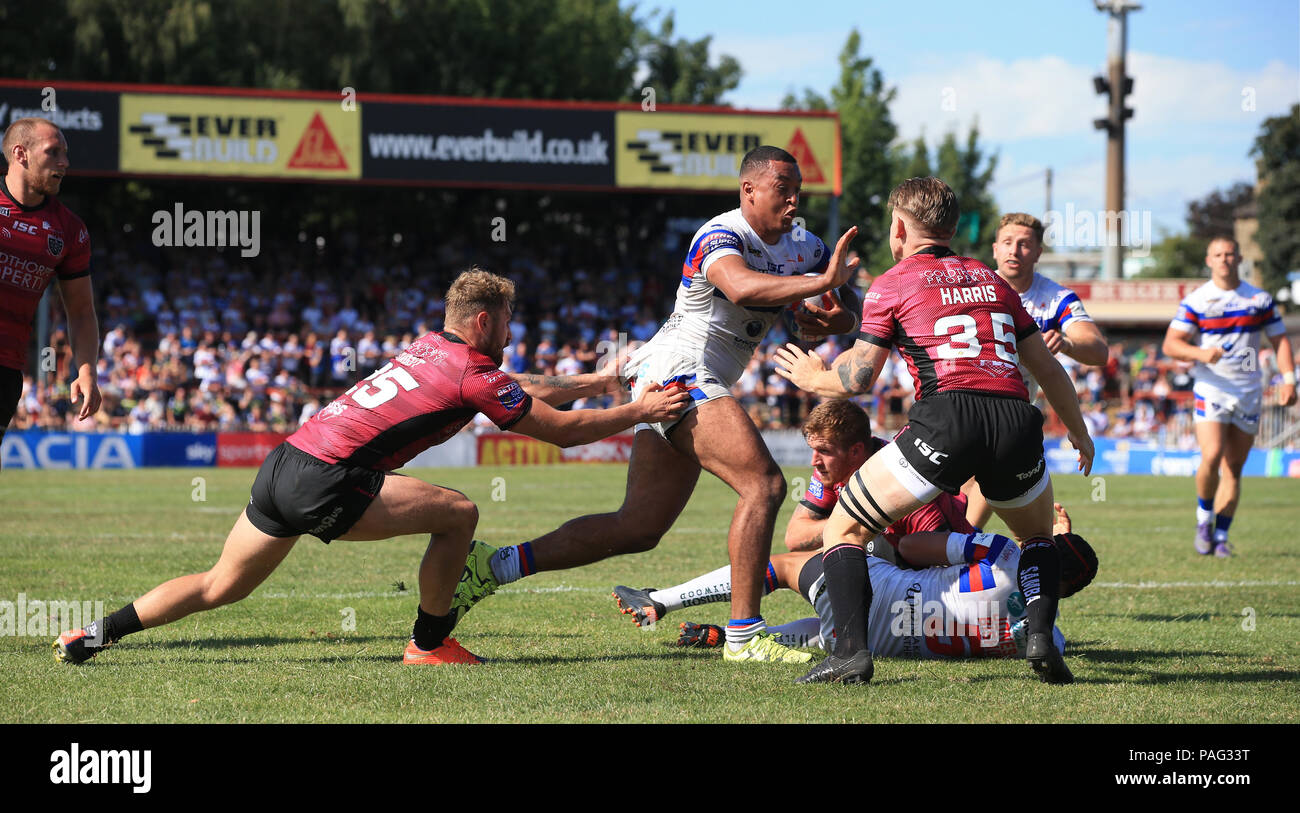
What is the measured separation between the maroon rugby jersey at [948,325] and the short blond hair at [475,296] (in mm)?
1537

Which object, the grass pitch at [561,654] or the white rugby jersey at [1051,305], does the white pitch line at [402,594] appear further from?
the white rugby jersey at [1051,305]

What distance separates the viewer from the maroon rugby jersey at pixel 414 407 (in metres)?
5.29

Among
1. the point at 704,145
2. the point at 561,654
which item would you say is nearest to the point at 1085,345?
the point at 561,654

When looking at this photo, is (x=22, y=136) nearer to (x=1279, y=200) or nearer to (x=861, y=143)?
(x=861, y=143)

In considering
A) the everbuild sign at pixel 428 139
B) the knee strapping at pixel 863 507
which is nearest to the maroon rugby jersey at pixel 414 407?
the knee strapping at pixel 863 507

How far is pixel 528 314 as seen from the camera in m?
33.7

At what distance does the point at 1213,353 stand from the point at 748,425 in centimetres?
686

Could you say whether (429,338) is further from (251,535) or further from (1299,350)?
(1299,350)

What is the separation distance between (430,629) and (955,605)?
236cm

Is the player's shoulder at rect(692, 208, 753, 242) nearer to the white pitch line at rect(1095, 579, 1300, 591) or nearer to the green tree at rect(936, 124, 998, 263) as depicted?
the white pitch line at rect(1095, 579, 1300, 591)

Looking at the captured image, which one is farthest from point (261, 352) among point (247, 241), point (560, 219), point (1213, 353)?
point (1213, 353)

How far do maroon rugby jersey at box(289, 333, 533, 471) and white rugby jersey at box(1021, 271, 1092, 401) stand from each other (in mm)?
3503

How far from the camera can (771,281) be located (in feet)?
18.3

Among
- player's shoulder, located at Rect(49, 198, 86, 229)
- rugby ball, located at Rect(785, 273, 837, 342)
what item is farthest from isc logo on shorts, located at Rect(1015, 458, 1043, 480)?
player's shoulder, located at Rect(49, 198, 86, 229)
